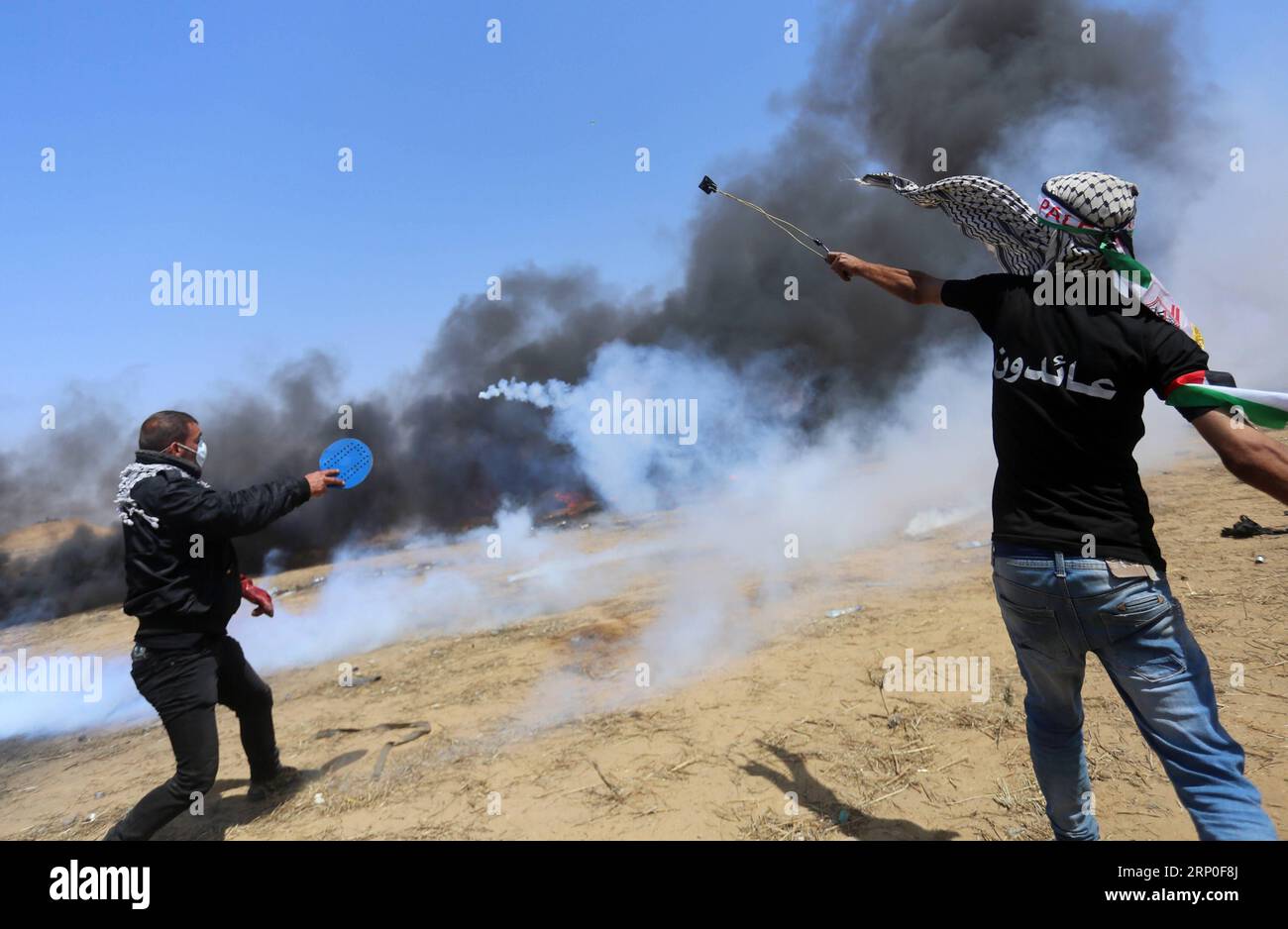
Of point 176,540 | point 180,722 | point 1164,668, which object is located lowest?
point 180,722

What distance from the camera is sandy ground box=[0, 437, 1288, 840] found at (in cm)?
310

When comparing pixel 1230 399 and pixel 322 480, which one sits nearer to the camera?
pixel 1230 399

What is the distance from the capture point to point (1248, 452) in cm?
180

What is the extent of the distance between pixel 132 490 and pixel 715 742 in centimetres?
298

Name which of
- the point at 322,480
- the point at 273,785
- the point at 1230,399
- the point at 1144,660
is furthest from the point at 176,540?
the point at 1230,399

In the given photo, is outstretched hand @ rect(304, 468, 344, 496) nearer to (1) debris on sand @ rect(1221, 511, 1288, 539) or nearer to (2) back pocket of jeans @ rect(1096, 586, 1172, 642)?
(2) back pocket of jeans @ rect(1096, 586, 1172, 642)

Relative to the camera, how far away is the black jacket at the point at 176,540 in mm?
3168

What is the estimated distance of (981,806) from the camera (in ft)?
9.82

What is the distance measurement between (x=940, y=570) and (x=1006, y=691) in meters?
2.54

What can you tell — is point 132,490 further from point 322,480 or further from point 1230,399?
point 1230,399

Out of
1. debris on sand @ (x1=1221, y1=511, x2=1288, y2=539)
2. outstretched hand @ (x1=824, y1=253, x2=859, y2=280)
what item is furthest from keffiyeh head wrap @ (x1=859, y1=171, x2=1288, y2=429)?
debris on sand @ (x1=1221, y1=511, x2=1288, y2=539)

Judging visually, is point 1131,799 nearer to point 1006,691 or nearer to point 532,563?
point 1006,691

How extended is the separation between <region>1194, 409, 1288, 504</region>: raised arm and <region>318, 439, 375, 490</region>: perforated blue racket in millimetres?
3393

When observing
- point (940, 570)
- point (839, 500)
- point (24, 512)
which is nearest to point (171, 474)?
point (940, 570)
